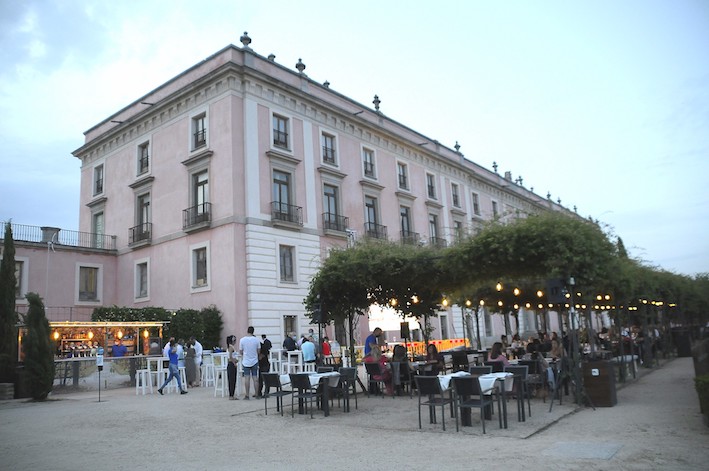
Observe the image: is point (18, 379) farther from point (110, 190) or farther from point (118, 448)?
point (110, 190)

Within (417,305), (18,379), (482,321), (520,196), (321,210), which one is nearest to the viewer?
(18,379)

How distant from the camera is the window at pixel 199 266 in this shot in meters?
23.4

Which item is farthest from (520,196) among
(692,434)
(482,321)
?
(692,434)

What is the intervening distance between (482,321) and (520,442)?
3105cm

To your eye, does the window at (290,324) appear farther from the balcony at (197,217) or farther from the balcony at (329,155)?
the balcony at (329,155)

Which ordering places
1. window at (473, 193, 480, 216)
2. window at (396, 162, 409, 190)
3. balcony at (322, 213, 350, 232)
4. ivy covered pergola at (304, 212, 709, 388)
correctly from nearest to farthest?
ivy covered pergola at (304, 212, 709, 388) → balcony at (322, 213, 350, 232) → window at (396, 162, 409, 190) → window at (473, 193, 480, 216)

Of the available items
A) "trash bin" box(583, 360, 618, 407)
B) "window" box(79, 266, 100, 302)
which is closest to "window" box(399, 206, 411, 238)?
"window" box(79, 266, 100, 302)

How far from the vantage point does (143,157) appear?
27531 mm

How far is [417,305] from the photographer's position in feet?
56.7

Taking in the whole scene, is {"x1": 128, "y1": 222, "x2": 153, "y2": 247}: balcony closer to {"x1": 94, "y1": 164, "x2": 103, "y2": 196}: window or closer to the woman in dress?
{"x1": 94, "y1": 164, "x2": 103, "y2": 196}: window

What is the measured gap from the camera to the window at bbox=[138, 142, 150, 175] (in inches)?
1067

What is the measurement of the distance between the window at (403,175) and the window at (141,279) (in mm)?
14518

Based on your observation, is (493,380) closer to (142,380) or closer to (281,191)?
(142,380)

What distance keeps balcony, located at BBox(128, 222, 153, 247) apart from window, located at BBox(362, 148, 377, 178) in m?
11.2
